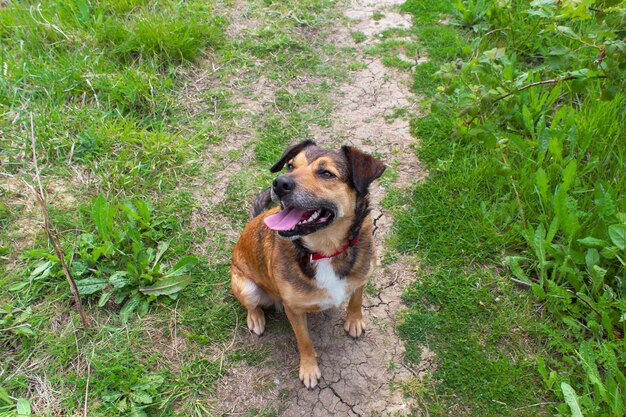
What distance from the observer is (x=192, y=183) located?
4.90 m

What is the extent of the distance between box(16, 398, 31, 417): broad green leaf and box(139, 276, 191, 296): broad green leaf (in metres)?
1.13

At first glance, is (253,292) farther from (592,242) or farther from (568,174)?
(568,174)

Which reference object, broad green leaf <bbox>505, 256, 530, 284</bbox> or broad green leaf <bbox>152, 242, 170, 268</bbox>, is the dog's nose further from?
broad green leaf <bbox>505, 256, 530, 284</bbox>

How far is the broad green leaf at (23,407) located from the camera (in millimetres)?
3092

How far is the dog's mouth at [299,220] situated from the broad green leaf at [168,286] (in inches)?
57.8

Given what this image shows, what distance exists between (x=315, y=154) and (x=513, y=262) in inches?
83.7

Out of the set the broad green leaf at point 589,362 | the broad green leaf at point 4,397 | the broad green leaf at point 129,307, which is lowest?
the broad green leaf at point 4,397

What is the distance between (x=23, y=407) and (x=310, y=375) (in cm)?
210

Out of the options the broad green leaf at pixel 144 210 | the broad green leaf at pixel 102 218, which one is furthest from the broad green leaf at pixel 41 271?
the broad green leaf at pixel 144 210

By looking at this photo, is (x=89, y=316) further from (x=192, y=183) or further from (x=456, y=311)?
(x=456, y=311)

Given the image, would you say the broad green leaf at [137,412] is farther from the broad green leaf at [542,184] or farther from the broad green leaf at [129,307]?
the broad green leaf at [542,184]

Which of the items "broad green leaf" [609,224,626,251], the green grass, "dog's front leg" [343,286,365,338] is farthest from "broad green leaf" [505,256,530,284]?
"dog's front leg" [343,286,365,338]

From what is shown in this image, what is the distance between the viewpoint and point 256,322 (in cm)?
371

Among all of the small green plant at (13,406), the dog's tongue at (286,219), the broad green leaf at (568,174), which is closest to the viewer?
the dog's tongue at (286,219)
